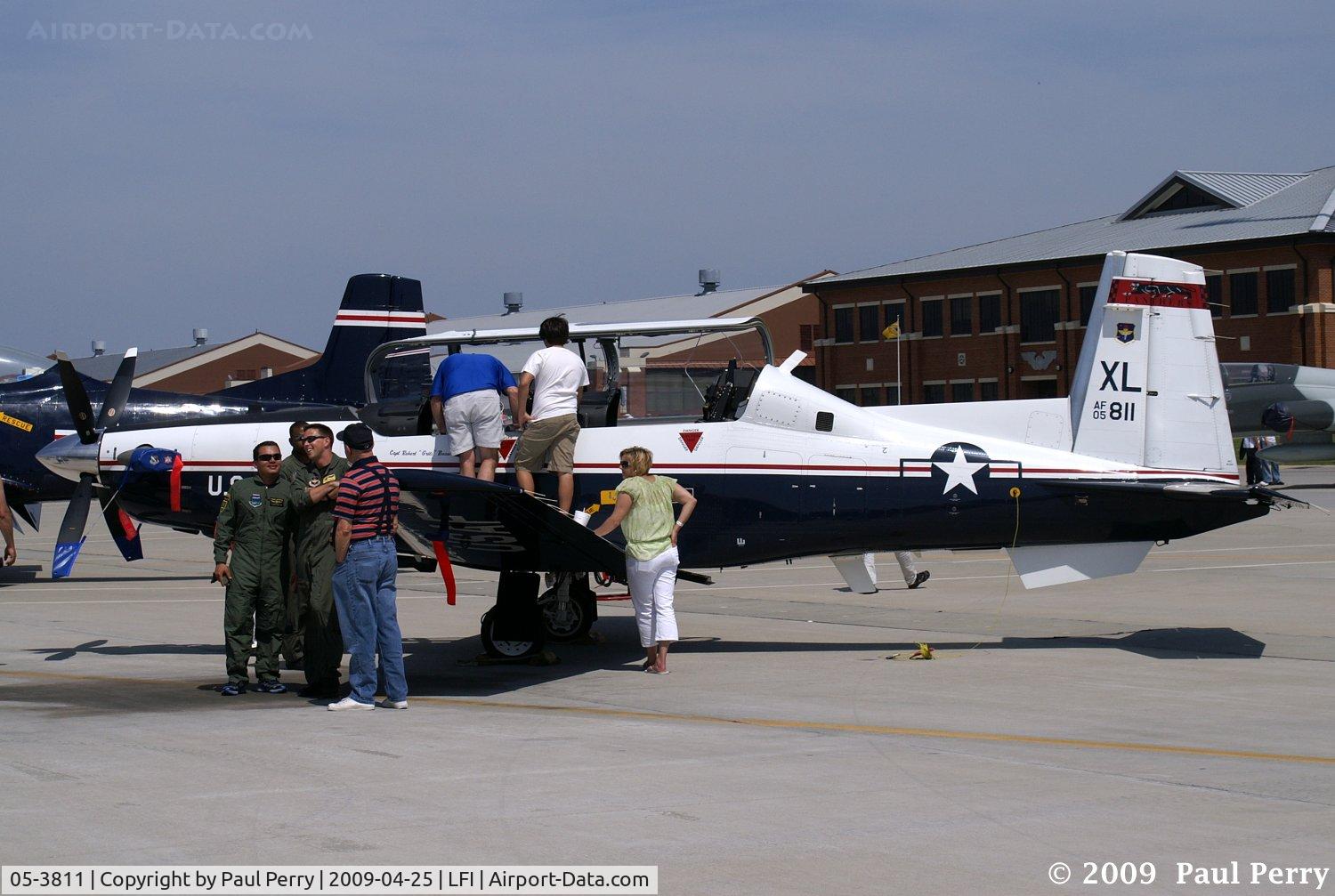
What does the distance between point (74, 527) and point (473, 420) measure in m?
4.38

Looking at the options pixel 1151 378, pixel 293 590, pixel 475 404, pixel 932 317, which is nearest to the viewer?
pixel 293 590

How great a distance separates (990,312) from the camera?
56.7 meters

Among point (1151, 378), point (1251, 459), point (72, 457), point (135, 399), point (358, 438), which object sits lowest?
point (1251, 459)

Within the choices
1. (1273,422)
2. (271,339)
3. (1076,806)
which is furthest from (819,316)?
(1076,806)

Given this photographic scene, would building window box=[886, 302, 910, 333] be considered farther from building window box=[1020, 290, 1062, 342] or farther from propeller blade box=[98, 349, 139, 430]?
propeller blade box=[98, 349, 139, 430]

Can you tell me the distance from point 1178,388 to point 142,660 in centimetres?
913

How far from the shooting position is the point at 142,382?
273 feet

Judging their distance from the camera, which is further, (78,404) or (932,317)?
(932,317)

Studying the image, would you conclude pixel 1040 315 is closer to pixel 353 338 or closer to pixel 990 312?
pixel 990 312

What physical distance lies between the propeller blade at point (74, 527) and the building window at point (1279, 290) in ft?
152

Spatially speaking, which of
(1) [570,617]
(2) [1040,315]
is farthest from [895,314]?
(1) [570,617]

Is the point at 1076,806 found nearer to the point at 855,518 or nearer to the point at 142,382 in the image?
the point at 855,518

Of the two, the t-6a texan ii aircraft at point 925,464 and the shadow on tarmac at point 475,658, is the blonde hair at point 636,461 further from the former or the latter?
the shadow on tarmac at point 475,658

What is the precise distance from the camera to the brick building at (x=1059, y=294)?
49344mm
